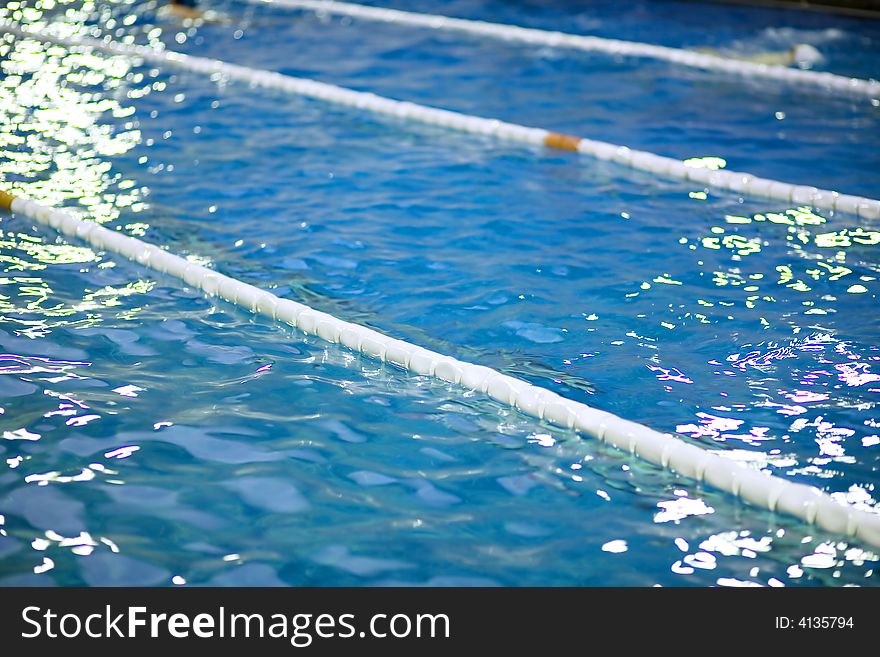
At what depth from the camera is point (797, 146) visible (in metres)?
5.60

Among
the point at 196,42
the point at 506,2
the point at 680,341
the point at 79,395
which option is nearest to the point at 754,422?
the point at 680,341

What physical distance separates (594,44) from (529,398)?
5.14 m

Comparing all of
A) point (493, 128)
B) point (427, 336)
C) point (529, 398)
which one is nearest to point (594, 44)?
point (493, 128)

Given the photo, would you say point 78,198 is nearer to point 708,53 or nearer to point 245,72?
point 245,72

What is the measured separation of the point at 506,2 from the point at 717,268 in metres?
5.88

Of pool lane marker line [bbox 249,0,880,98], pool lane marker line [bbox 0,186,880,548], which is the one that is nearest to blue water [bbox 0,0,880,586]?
pool lane marker line [bbox 0,186,880,548]

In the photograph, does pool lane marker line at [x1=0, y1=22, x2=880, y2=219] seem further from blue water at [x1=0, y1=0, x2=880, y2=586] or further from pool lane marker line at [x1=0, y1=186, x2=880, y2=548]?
pool lane marker line at [x1=0, y1=186, x2=880, y2=548]

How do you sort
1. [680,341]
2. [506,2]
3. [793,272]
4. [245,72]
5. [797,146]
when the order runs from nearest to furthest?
1. [680,341]
2. [793,272]
3. [797,146]
4. [245,72]
5. [506,2]

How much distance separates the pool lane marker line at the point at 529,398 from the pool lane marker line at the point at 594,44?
165 inches

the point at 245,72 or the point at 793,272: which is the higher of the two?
the point at 245,72

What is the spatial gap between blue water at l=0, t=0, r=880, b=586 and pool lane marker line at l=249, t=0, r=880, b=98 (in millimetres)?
196

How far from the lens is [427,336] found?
3779 mm

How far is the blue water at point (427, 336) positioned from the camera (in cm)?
264

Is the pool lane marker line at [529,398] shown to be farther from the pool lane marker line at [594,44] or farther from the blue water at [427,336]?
the pool lane marker line at [594,44]
